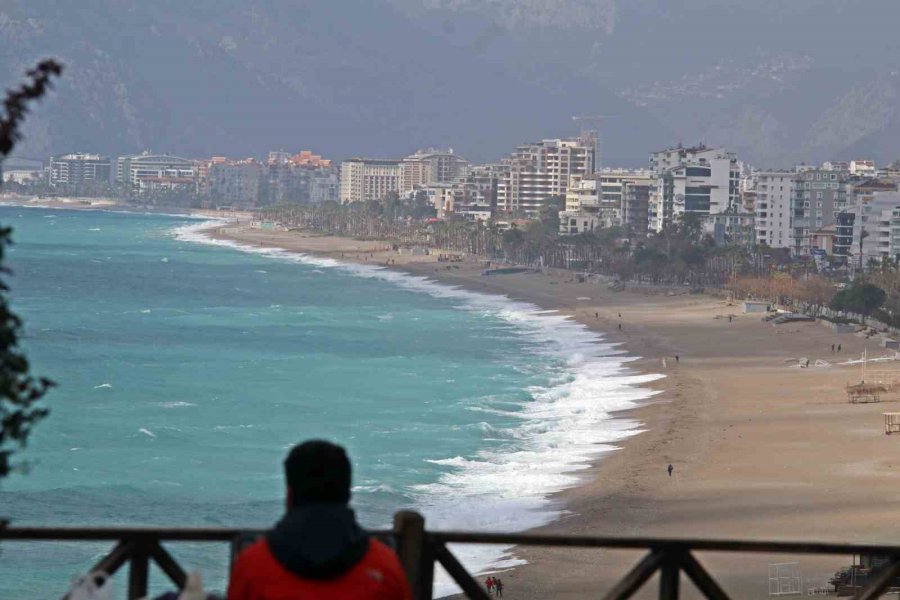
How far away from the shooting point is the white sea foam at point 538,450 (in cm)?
2673

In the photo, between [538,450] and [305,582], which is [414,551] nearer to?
[305,582]

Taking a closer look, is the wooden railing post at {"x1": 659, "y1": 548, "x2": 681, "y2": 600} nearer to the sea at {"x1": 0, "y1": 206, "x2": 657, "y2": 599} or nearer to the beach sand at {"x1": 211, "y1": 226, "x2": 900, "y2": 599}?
the sea at {"x1": 0, "y1": 206, "x2": 657, "y2": 599}

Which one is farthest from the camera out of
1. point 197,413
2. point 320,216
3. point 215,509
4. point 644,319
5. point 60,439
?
point 320,216

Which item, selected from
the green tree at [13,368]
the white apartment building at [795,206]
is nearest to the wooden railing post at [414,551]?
the green tree at [13,368]

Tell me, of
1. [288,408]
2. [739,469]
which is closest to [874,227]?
[288,408]

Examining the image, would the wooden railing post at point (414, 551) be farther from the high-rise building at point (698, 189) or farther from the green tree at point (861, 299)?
the high-rise building at point (698, 189)

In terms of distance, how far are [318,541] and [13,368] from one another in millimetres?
814

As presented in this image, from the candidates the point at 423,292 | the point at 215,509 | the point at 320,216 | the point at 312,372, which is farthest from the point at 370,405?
the point at 320,216

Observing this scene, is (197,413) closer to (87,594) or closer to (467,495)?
(467,495)

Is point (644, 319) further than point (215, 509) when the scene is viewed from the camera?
Yes

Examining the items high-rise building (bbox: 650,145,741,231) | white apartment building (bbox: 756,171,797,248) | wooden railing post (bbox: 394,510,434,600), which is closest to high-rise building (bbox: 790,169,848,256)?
white apartment building (bbox: 756,171,797,248)

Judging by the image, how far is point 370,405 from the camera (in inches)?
1788

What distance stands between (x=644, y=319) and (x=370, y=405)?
103 feet

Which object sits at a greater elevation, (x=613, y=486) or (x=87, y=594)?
(x=87, y=594)
